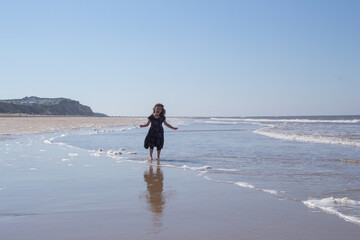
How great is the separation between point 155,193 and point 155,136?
17.1 feet

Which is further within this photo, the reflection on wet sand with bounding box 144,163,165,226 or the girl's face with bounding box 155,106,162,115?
the girl's face with bounding box 155,106,162,115

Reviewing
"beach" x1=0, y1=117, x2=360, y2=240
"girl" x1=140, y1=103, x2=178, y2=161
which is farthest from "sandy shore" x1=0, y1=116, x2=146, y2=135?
"beach" x1=0, y1=117, x2=360, y2=240

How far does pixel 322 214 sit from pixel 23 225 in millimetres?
3662

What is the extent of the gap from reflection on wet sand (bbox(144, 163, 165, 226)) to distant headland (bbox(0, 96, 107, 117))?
10513 centimetres

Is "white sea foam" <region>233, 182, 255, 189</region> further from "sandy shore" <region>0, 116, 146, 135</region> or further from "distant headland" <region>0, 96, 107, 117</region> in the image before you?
"distant headland" <region>0, 96, 107, 117</region>

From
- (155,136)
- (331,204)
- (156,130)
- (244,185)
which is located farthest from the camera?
(156,130)

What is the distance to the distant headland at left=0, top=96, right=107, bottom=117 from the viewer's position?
10606cm

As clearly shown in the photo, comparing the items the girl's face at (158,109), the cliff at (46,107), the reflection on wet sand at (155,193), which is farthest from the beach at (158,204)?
the cliff at (46,107)

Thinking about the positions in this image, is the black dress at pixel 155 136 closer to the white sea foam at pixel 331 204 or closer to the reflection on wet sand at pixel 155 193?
the reflection on wet sand at pixel 155 193

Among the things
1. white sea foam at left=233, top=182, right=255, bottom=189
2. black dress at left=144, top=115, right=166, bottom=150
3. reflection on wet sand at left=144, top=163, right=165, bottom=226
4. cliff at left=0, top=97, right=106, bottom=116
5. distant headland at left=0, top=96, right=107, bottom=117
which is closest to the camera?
reflection on wet sand at left=144, top=163, right=165, bottom=226

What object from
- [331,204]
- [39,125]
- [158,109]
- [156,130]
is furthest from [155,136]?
[39,125]

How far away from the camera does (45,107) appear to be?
130 meters

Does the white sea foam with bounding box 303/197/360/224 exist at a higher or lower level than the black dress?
lower

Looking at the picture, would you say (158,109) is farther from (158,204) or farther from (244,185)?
(158,204)
